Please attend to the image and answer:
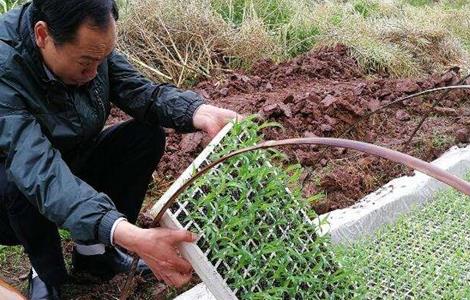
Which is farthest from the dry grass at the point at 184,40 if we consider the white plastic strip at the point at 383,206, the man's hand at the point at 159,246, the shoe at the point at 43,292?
the man's hand at the point at 159,246

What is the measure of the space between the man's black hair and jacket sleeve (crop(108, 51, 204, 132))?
466 mm

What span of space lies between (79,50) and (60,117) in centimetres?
32

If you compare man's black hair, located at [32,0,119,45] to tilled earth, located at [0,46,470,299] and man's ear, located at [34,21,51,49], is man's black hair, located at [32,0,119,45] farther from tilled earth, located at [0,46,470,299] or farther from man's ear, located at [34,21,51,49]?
tilled earth, located at [0,46,470,299]

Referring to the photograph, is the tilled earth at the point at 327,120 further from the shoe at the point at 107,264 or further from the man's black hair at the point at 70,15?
the man's black hair at the point at 70,15

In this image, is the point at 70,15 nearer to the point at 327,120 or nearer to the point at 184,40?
the point at 327,120

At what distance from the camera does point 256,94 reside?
4469mm

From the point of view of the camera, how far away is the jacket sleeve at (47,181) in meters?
1.77

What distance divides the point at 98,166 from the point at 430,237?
1.51m

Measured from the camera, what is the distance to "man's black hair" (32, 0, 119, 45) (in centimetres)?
190

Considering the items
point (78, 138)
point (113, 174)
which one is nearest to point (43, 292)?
point (113, 174)

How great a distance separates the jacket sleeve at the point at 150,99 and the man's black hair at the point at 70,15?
1.53ft

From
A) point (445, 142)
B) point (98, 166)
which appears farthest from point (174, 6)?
point (98, 166)

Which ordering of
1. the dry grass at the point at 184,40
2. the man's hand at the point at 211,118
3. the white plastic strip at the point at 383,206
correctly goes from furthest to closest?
the dry grass at the point at 184,40 < the white plastic strip at the point at 383,206 < the man's hand at the point at 211,118

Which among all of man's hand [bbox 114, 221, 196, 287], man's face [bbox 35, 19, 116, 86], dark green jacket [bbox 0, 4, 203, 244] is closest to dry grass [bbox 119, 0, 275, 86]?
dark green jacket [bbox 0, 4, 203, 244]
